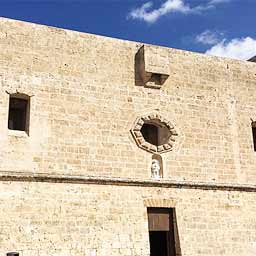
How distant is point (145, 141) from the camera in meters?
9.70

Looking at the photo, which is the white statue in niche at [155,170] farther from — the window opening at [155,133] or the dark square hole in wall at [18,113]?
the dark square hole in wall at [18,113]

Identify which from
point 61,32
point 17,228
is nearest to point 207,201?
point 17,228

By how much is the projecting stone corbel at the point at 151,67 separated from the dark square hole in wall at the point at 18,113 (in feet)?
8.33

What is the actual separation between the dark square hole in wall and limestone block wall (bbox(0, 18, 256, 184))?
0.32 m

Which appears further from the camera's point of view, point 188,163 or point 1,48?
point 188,163

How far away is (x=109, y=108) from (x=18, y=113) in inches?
73.9

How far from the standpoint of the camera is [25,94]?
28.5 feet

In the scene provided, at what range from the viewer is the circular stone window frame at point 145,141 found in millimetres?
9484

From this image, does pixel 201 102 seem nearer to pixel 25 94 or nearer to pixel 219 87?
pixel 219 87

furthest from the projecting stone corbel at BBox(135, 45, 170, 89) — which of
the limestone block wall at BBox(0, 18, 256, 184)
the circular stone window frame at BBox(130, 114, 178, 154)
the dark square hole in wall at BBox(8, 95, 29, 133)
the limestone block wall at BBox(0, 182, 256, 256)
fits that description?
the dark square hole in wall at BBox(8, 95, 29, 133)

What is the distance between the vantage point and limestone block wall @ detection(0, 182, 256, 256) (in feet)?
25.7

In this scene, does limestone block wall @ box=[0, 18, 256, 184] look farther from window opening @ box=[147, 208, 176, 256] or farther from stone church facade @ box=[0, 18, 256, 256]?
window opening @ box=[147, 208, 176, 256]

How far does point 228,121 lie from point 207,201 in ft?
7.03

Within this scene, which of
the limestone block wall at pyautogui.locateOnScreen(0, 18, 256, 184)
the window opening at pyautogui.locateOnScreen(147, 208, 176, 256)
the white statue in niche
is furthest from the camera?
the white statue in niche
